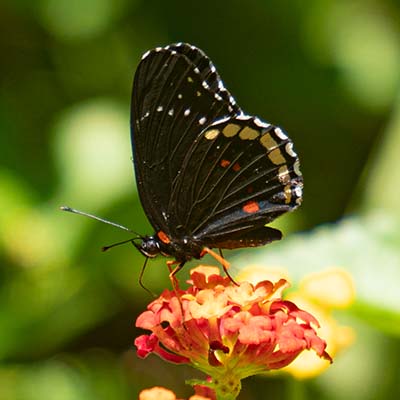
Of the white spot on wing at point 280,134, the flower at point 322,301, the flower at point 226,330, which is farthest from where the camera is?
the flower at point 322,301

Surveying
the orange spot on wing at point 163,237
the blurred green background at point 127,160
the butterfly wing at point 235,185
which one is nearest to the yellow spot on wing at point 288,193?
the butterfly wing at point 235,185

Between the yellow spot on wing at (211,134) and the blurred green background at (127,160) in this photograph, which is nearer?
the yellow spot on wing at (211,134)

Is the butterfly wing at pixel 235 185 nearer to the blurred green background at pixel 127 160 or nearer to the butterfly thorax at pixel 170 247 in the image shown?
the butterfly thorax at pixel 170 247

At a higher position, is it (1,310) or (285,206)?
(285,206)

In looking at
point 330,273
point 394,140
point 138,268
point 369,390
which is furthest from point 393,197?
point 330,273

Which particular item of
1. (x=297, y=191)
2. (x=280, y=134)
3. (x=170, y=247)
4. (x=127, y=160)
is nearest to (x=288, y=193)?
(x=297, y=191)

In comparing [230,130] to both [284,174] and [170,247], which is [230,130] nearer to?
[284,174]

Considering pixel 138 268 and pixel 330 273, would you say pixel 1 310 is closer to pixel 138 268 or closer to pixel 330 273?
pixel 138 268

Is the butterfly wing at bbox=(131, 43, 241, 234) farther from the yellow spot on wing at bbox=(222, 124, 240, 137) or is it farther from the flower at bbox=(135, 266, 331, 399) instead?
the flower at bbox=(135, 266, 331, 399)
